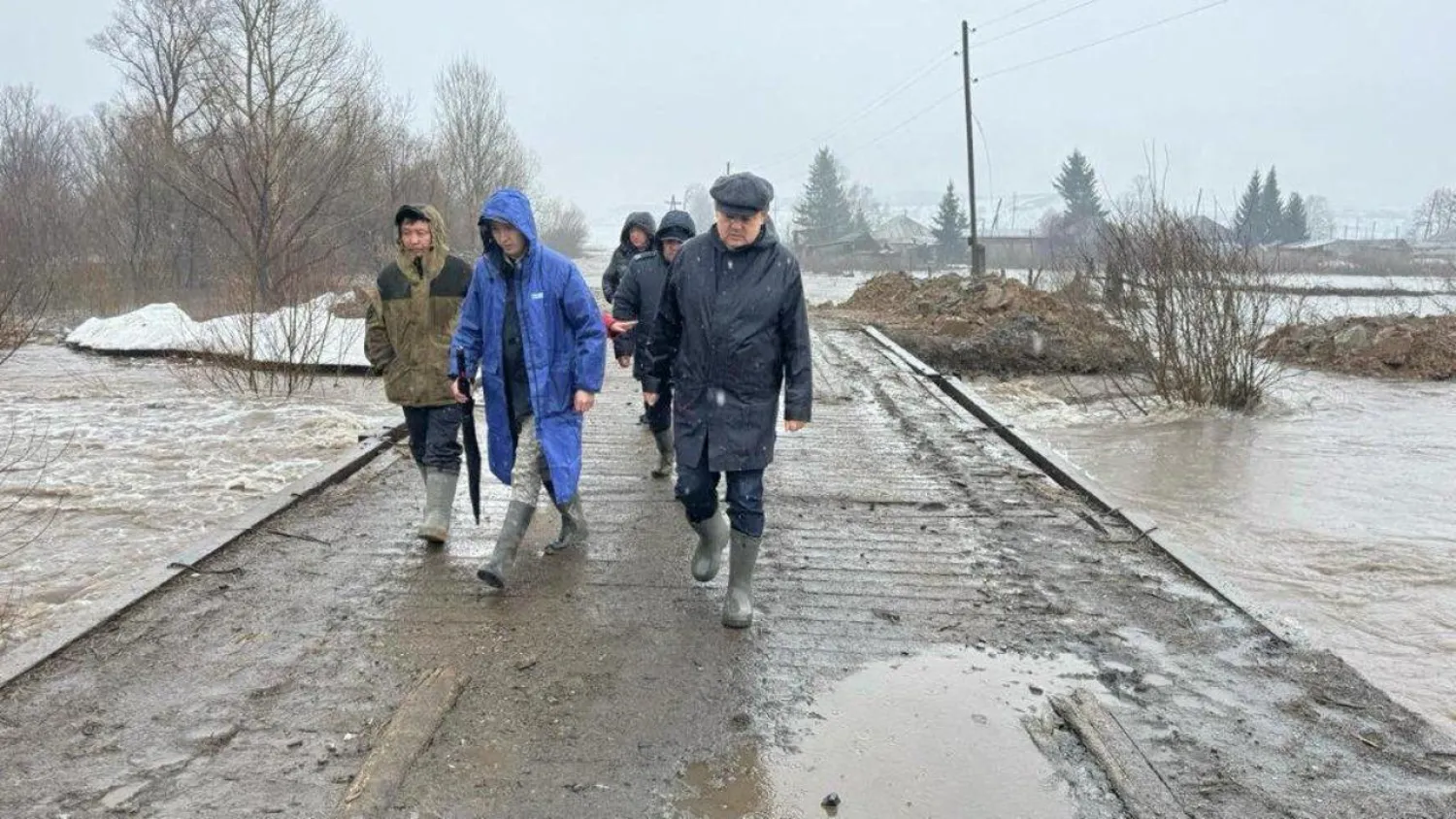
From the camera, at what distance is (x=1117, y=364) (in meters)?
14.6

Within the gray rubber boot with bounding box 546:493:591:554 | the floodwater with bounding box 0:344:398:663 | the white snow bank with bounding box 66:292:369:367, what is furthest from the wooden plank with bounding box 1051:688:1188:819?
A: the white snow bank with bounding box 66:292:369:367

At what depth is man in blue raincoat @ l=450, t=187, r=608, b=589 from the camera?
4.71 metres

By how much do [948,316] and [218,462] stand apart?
14.2 meters

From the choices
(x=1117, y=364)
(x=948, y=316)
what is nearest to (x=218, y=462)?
(x=1117, y=364)

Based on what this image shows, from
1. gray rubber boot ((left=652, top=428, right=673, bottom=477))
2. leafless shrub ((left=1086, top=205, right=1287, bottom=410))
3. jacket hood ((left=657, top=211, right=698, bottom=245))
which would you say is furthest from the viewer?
leafless shrub ((left=1086, top=205, right=1287, bottom=410))

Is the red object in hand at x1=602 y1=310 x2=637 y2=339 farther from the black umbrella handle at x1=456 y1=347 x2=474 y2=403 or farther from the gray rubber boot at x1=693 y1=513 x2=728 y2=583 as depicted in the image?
the gray rubber boot at x1=693 y1=513 x2=728 y2=583

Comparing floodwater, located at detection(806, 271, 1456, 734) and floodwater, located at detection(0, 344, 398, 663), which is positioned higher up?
floodwater, located at detection(0, 344, 398, 663)

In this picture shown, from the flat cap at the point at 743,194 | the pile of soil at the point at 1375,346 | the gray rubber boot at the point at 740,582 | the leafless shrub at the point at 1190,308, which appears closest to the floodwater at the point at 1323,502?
the leafless shrub at the point at 1190,308

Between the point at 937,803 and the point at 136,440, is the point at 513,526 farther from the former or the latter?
the point at 136,440

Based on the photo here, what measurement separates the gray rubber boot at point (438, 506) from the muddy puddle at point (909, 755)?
245 centimetres

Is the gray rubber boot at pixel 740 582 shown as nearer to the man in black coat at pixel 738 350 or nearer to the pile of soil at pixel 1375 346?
the man in black coat at pixel 738 350

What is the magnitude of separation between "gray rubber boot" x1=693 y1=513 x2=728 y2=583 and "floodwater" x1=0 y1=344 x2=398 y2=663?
8.47 ft

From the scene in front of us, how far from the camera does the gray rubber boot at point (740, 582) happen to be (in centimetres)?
438

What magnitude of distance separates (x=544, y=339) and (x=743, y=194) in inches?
48.9
